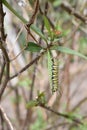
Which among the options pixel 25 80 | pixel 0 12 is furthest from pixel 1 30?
pixel 25 80

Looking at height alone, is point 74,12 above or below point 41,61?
above

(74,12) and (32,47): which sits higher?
(74,12)

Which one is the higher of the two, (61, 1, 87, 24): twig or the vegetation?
(61, 1, 87, 24): twig

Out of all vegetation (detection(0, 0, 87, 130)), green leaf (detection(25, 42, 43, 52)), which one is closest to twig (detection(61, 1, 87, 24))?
vegetation (detection(0, 0, 87, 130))

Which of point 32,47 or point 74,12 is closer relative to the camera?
point 32,47

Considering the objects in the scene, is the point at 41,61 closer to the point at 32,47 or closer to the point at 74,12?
the point at 74,12

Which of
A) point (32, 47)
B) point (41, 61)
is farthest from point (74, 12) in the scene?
point (32, 47)

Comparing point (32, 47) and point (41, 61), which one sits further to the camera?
point (41, 61)

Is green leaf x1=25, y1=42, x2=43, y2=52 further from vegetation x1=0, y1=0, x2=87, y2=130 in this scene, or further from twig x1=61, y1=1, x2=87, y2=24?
twig x1=61, y1=1, x2=87, y2=24

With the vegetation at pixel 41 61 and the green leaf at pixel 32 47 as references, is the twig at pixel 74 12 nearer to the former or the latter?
the vegetation at pixel 41 61

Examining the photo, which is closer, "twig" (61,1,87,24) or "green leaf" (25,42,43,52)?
"green leaf" (25,42,43,52)

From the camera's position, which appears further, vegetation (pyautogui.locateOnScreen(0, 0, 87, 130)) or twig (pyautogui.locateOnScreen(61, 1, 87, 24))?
twig (pyautogui.locateOnScreen(61, 1, 87, 24))
